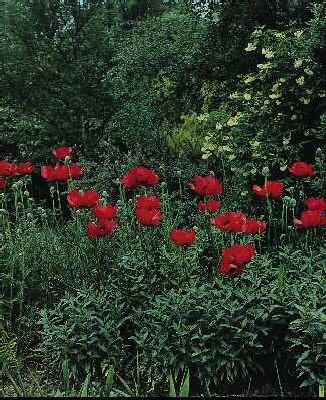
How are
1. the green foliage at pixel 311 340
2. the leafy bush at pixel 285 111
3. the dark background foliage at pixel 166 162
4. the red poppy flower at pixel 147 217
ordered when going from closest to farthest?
the green foliage at pixel 311 340 → the dark background foliage at pixel 166 162 → the red poppy flower at pixel 147 217 → the leafy bush at pixel 285 111

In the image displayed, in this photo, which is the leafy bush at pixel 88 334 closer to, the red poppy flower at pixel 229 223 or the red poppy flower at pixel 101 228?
the red poppy flower at pixel 101 228

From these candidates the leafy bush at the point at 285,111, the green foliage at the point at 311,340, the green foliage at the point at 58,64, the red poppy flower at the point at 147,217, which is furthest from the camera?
the green foliage at the point at 58,64

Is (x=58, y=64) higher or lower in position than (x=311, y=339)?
higher

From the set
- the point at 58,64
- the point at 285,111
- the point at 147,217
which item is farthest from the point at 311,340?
the point at 58,64

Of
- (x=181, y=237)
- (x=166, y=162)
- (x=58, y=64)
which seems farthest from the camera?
(x=58, y=64)

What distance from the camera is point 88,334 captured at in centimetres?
372

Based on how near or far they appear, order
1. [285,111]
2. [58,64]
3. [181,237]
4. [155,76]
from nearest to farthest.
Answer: [181,237] → [285,111] → [155,76] → [58,64]

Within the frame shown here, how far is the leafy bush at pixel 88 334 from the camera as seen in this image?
3.69m

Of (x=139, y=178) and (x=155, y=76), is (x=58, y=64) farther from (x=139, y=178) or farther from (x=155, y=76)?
(x=139, y=178)

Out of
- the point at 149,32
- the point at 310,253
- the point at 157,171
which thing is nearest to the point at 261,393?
the point at 310,253

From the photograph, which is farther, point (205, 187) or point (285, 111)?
point (285, 111)

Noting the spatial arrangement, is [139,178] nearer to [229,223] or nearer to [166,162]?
[229,223]

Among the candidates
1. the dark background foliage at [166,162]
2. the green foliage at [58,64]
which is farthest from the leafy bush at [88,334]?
the green foliage at [58,64]

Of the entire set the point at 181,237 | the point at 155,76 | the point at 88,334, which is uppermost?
the point at 181,237
